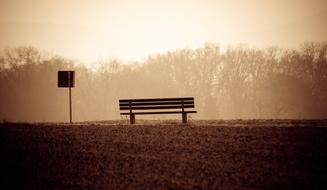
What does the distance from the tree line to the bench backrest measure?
36870 mm

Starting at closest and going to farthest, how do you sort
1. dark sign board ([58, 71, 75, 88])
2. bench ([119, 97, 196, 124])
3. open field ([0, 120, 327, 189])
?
open field ([0, 120, 327, 189]), bench ([119, 97, 196, 124]), dark sign board ([58, 71, 75, 88])

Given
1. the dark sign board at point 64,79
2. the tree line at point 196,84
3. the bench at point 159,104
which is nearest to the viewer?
the bench at point 159,104

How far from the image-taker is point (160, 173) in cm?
878

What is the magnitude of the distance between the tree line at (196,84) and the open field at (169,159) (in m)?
41.4

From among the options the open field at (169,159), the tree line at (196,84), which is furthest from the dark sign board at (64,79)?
the tree line at (196,84)

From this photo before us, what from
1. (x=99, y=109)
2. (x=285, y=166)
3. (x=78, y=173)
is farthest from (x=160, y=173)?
(x=99, y=109)

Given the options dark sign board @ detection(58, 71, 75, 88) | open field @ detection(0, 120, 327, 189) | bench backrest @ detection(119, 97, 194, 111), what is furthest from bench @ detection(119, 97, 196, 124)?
dark sign board @ detection(58, 71, 75, 88)

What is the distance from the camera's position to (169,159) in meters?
9.81

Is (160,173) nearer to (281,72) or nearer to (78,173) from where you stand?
(78,173)

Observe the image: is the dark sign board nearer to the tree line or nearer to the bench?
the bench

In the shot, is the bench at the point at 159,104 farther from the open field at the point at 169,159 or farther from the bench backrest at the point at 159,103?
A: the open field at the point at 169,159

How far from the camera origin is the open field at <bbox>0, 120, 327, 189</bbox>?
822 centimetres

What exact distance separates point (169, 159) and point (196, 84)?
49.6 meters

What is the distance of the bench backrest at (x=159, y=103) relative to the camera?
58.0ft
